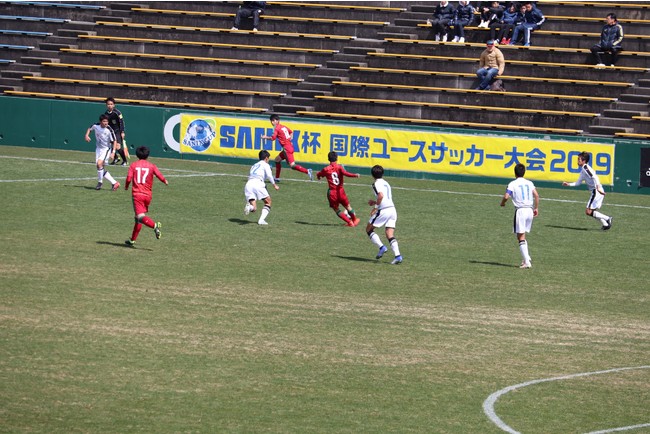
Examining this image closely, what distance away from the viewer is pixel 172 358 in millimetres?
13383

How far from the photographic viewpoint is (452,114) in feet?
125

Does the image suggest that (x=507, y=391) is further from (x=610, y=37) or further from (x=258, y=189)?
(x=610, y=37)

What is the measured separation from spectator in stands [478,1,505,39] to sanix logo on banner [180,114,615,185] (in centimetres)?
670

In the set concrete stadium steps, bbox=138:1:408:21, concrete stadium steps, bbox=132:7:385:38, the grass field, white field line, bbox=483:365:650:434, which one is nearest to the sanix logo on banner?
the grass field

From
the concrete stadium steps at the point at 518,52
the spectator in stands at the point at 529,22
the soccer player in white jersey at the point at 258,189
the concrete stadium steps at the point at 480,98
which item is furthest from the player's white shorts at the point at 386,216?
the spectator in stands at the point at 529,22

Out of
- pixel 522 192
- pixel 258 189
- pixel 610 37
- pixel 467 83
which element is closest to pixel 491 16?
pixel 467 83

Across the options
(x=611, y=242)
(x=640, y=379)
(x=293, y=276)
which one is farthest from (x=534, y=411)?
(x=611, y=242)

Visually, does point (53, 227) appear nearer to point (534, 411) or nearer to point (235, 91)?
point (534, 411)

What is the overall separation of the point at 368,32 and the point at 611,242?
21390 mm

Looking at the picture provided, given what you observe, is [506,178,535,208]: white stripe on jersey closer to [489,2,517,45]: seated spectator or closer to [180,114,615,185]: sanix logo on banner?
[180,114,615,185]: sanix logo on banner

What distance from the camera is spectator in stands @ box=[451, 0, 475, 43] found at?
4122cm

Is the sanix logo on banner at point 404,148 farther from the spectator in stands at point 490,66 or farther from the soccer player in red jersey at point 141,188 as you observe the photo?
the soccer player in red jersey at point 141,188

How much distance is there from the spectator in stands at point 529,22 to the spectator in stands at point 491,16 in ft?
2.97

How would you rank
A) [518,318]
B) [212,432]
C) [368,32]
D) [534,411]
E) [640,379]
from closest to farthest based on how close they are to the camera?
[212,432] < [534,411] < [640,379] < [518,318] < [368,32]
